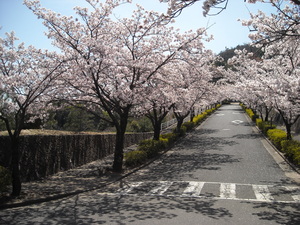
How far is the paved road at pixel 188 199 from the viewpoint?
24.8 ft

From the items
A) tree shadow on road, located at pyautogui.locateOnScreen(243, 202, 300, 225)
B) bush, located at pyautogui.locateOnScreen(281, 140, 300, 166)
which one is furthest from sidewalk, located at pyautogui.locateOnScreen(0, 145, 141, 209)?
bush, located at pyautogui.locateOnScreen(281, 140, 300, 166)

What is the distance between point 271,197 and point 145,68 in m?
7.58

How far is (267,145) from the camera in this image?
23.1 m

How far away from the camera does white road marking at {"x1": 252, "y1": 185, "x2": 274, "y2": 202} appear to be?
9609mm

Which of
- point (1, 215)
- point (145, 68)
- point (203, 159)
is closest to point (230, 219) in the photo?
point (1, 215)

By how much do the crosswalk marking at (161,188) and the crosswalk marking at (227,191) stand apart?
6.64 ft

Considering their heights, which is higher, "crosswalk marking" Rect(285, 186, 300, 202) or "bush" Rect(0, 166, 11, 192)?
"bush" Rect(0, 166, 11, 192)

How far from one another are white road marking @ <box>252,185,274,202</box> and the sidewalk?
5703 millimetres

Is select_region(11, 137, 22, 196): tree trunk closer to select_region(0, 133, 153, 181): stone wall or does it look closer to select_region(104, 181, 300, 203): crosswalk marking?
select_region(0, 133, 153, 181): stone wall

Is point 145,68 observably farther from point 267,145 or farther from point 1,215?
point 267,145

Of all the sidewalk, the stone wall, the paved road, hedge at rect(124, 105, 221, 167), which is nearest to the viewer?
the paved road

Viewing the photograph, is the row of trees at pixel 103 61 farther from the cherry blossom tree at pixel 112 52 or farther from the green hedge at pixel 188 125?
the green hedge at pixel 188 125

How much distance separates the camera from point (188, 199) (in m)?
9.52

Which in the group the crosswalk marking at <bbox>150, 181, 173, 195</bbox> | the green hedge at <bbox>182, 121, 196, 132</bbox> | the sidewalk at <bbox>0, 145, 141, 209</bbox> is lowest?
the crosswalk marking at <bbox>150, 181, 173, 195</bbox>
